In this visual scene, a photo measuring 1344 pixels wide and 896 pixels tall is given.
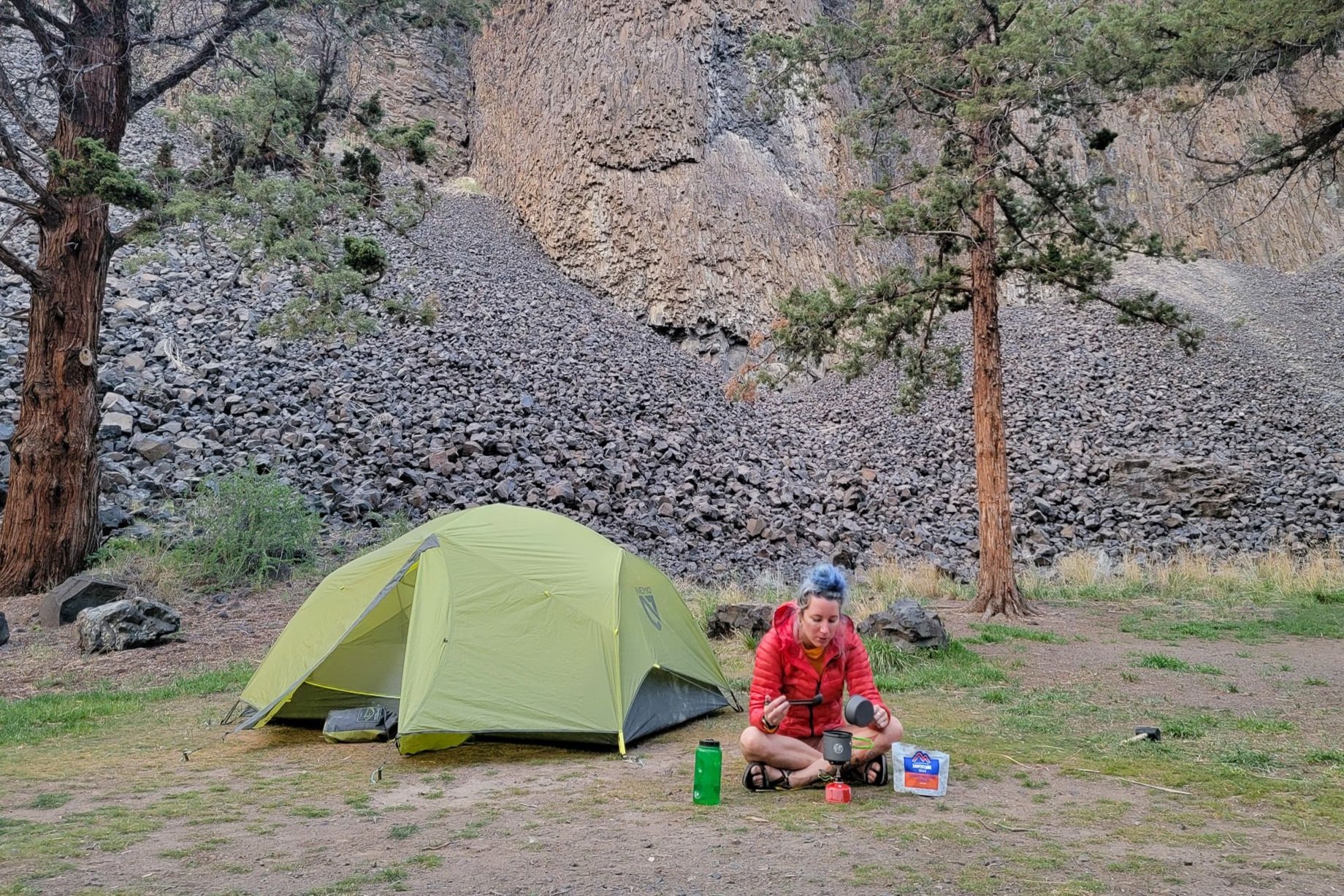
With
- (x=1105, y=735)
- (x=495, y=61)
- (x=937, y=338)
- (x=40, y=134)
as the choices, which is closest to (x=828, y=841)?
(x=1105, y=735)

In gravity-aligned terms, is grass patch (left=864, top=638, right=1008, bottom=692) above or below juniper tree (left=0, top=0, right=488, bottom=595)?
below

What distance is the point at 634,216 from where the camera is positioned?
27.6 metres

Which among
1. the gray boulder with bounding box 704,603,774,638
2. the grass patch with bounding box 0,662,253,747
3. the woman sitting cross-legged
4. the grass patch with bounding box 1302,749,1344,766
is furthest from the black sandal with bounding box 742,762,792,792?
the grass patch with bounding box 0,662,253,747

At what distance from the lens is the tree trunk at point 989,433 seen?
439 inches

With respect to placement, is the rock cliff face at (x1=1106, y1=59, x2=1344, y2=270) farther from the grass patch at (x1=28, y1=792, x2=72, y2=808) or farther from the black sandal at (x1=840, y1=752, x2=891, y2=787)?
the grass patch at (x1=28, y1=792, x2=72, y2=808)

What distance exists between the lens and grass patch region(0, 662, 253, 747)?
6.26 metres

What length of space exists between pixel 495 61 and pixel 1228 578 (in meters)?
29.3

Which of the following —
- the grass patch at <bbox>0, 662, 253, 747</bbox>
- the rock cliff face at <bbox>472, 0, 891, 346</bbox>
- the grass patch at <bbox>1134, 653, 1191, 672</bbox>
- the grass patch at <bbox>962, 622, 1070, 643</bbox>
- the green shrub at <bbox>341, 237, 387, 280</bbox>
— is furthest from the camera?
the rock cliff face at <bbox>472, 0, 891, 346</bbox>

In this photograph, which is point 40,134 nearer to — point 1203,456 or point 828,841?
point 828,841

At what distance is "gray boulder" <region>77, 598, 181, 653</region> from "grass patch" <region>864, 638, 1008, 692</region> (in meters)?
6.86

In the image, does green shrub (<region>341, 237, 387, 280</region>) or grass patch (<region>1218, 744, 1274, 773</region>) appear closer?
grass patch (<region>1218, 744, 1274, 773</region>)

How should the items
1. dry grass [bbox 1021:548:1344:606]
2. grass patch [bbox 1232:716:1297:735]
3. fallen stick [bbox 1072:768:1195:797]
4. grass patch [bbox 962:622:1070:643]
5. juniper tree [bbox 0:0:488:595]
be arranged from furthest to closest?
dry grass [bbox 1021:548:1344:606], juniper tree [bbox 0:0:488:595], grass patch [bbox 962:622:1070:643], grass patch [bbox 1232:716:1297:735], fallen stick [bbox 1072:768:1195:797]

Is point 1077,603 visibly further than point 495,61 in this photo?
No

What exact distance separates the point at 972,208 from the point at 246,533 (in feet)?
32.1
